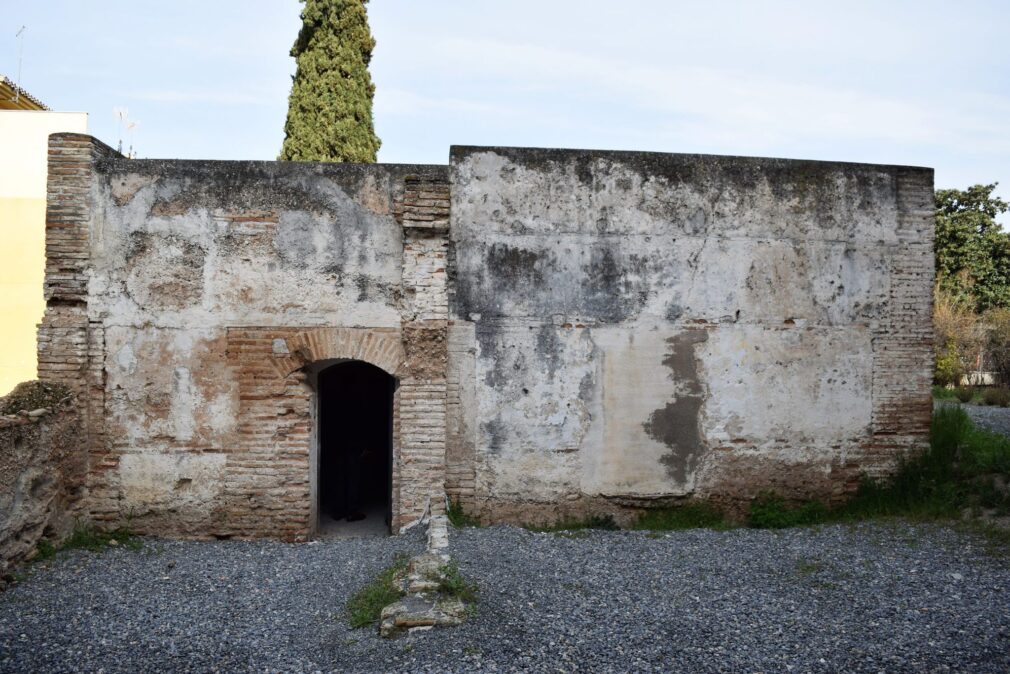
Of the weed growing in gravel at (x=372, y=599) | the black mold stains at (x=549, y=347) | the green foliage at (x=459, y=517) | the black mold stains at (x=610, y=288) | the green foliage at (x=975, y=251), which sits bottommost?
the weed growing in gravel at (x=372, y=599)

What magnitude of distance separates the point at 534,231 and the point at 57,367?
4989 mm

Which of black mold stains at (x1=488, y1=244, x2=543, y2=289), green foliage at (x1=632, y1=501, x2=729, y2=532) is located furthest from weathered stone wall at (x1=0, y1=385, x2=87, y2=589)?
green foliage at (x1=632, y1=501, x2=729, y2=532)

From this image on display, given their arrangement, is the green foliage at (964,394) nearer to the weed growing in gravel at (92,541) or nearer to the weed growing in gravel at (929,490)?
the weed growing in gravel at (929,490)

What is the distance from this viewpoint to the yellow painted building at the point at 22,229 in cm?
1476

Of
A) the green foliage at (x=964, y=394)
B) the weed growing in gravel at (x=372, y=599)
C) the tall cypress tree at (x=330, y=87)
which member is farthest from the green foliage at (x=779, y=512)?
the green foliage at (x=964, y=394)

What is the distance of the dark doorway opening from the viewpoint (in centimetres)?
918

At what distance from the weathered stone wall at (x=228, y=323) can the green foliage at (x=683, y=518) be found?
2230mm

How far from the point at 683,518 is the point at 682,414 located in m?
1.10

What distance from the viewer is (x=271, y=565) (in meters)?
6.18

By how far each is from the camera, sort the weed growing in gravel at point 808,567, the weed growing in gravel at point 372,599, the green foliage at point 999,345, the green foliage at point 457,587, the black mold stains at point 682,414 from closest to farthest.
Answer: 1. the weed growing in gravel at point 372,599
2. the green foliage at point 457,587
3. the weed growing in gravel at point 808,567
4. the black mold stains at point 682,414
5. the green foliage at point 999,345

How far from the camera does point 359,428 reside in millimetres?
9922

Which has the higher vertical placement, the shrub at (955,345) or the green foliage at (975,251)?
the green foliage at (975,251)

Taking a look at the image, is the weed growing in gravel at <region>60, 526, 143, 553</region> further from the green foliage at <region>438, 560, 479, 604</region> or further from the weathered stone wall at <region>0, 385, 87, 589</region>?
the green foliage at <region>438, 560, 479, 604</region>

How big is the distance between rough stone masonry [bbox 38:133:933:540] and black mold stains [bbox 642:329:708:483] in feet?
0.08
